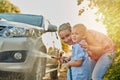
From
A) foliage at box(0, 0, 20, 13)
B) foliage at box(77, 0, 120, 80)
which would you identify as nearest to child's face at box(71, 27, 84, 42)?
foliage at box(77, 0, 120, 80)

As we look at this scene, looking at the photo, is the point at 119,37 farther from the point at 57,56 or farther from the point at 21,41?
the point at 21,41

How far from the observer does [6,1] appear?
13.2ft

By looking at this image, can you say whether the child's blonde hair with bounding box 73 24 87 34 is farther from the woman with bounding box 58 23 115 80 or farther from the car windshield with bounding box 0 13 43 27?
the car windshield with bounding box 0 13 43 27

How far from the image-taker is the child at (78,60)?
3.45m

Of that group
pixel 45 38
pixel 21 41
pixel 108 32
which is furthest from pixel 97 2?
pixel 21 41

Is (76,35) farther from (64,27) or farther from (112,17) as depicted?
(112,17)

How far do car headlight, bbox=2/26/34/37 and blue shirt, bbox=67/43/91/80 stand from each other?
48cm

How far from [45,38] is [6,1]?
0.58 metres

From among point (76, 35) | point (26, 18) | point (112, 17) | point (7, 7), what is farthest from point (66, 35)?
point (7, 7)

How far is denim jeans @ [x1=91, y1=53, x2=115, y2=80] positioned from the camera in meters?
3.45

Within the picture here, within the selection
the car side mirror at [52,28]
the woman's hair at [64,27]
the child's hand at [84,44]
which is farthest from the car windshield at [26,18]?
the child's hand at [84,44]

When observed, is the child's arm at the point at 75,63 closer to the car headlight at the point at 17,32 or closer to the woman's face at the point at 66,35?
the woman's face at the point at 66,35

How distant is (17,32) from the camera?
368 cm

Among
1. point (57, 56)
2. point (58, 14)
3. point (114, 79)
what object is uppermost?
point (58, 14)
